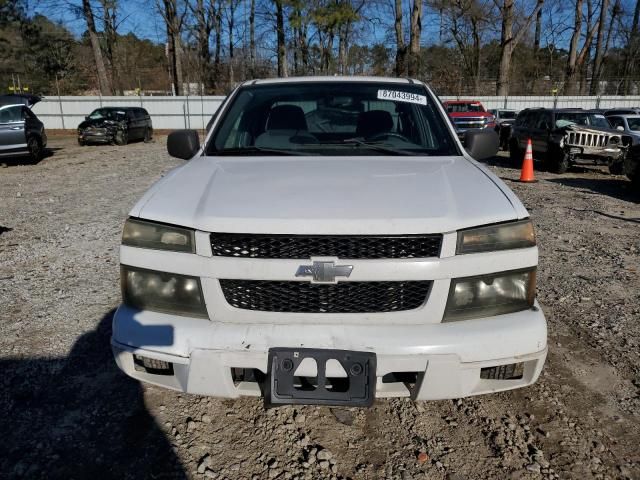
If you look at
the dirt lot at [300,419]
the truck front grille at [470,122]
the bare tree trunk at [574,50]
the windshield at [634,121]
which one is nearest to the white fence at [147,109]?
A: the truck front grille at [470,122]

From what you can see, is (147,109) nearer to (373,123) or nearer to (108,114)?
(108,114)

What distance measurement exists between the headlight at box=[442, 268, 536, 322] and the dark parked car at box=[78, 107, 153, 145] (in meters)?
→ 20.9

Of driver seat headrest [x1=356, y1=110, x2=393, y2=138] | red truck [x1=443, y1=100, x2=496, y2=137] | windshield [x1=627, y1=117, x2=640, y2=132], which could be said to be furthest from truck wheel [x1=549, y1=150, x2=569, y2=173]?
driver seat headrest [x1=356, y1=110, x2=393, y2=138]

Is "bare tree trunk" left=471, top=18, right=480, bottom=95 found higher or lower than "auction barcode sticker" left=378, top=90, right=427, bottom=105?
higher

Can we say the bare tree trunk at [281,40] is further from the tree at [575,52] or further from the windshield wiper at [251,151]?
the windshield wiper at [251,151]

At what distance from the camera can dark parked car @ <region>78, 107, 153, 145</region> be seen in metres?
20.2

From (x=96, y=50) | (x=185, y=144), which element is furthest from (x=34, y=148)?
(x=96, y=50)

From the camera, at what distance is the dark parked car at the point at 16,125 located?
13.5 meters

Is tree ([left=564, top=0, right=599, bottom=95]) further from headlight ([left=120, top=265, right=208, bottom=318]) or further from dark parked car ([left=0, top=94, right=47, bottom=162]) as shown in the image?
headlight ([left=120, top=265, right=208, bottom=318])

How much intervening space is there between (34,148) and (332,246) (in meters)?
15.3

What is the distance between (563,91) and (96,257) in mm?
35123

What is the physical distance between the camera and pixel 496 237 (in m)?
2.15

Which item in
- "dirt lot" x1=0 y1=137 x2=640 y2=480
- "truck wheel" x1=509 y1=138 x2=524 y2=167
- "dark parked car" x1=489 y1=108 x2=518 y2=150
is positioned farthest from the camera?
"dark parked car" x1=489 y1=108 x2=518 y2=150

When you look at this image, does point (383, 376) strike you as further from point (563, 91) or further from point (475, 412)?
point (563, 91)
